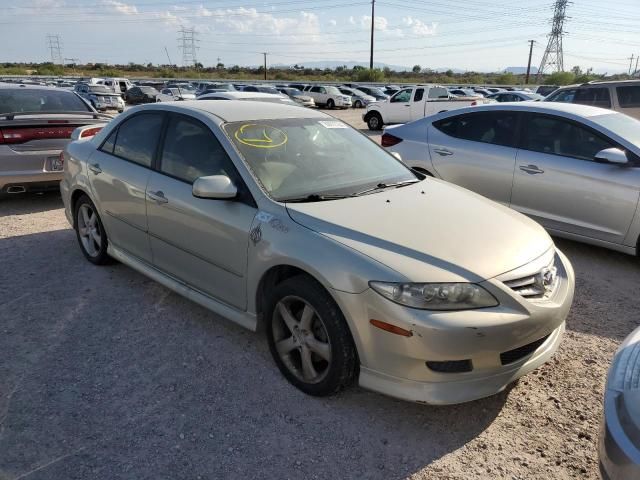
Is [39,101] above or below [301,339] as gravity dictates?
above

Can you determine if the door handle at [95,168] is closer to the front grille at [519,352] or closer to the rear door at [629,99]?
the front grille at [519,352]

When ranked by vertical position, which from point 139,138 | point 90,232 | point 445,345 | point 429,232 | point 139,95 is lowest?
point 139,95

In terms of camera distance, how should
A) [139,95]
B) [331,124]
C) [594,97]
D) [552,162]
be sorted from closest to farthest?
[331,124]
[552,162]
[594,97]
[139,95]

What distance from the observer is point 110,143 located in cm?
455

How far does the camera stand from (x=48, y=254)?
17.3 ft

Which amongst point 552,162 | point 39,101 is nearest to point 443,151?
point 552,162

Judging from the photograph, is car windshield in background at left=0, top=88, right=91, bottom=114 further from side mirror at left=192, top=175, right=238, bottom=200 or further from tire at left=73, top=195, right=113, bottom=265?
side mirror at left=192, top=175, right=238, bottom=200

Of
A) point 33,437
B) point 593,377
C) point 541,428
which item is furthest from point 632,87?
point 33,437

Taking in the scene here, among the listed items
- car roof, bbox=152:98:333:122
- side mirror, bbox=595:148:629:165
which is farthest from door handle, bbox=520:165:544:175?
car roof, bbox=152:98:333:122

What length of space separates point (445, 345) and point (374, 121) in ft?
62.6

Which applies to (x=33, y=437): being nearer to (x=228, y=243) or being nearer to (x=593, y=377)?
(x=228, y=243)

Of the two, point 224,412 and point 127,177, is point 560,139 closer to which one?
point 127,177

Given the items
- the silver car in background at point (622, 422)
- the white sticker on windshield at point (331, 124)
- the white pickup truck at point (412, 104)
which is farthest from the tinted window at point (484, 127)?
the white pickup truck at point (412, 104)

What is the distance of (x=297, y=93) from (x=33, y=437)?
33.0 m
